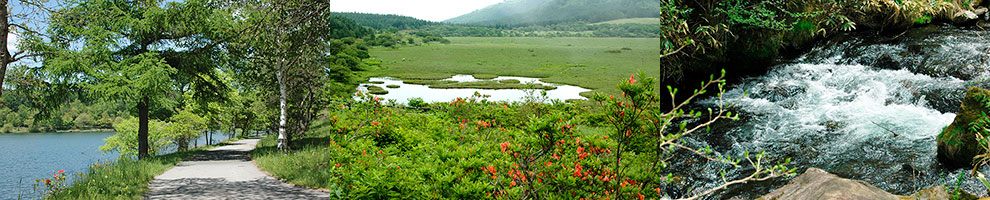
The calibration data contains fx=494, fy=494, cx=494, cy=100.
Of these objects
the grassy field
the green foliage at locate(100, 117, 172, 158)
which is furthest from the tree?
the grassy field

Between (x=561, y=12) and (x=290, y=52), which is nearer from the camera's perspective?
(x=561, y=12)

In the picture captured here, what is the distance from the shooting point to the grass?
5727mm

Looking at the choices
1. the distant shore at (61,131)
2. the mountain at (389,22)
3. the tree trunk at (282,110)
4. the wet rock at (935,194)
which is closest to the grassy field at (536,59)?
the mountain at (389,22)

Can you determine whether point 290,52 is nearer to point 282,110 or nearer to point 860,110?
point 282,110

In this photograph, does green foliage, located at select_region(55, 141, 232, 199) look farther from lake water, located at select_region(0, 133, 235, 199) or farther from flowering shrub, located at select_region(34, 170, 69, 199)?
lake water, located at select_region(0, 133, 235, 199)

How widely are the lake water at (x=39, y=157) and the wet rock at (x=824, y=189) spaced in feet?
26.8

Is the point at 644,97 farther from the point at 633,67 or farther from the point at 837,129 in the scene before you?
the point at 837,129

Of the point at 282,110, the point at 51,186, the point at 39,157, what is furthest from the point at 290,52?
the point at 39,157

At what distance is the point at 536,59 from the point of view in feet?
8.27

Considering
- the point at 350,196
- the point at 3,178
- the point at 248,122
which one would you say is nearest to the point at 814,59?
the point at 350,196

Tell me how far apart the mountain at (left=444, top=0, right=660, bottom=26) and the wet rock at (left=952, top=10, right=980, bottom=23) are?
5.42 metres

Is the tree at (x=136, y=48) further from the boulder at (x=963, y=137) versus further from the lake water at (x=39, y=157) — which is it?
the boulder at (x=963, y=137)

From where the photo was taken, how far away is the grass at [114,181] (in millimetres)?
5727

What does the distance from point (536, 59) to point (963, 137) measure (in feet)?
11.9
